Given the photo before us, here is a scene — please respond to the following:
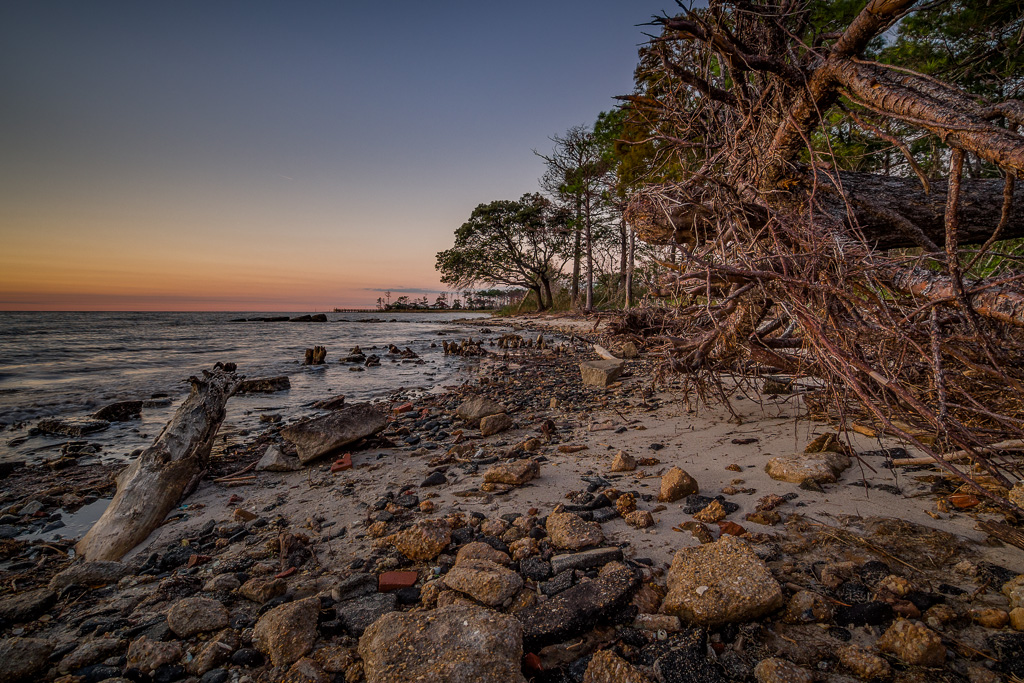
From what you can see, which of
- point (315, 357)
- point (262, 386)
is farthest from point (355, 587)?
point (315, 357)

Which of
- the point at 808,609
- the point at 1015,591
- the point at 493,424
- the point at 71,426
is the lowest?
the point at 71,426

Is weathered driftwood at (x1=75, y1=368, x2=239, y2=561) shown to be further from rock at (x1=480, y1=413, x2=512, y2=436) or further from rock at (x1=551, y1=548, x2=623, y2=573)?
rock at (x1=551, y1=548, x2=623, y2=573)

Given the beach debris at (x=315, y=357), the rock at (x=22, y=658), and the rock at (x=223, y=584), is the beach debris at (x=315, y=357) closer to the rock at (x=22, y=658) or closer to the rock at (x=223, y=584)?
the rock at (x=223, y=584)

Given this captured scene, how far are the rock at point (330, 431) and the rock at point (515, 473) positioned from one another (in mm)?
1823

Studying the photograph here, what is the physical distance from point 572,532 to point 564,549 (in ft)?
0.30

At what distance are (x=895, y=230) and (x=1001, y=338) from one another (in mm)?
1956

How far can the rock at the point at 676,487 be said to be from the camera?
7.66 feet

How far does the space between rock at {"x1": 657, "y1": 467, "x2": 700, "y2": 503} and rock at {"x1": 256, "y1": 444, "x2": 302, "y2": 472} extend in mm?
3222

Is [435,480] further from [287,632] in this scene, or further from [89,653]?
[89,653]

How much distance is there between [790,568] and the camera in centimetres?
164

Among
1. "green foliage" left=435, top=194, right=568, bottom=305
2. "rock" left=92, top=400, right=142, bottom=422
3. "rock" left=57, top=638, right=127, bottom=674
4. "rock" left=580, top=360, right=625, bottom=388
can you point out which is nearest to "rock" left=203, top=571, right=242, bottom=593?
"rock" left=57, top=638, right=127, bottom=674

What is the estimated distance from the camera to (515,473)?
9.04 ft

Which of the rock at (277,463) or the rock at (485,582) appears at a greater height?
the rock at (485,582)

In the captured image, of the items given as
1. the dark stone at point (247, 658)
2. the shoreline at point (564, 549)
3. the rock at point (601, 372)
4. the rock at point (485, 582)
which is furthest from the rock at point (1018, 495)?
the rock at point (601, 372)
